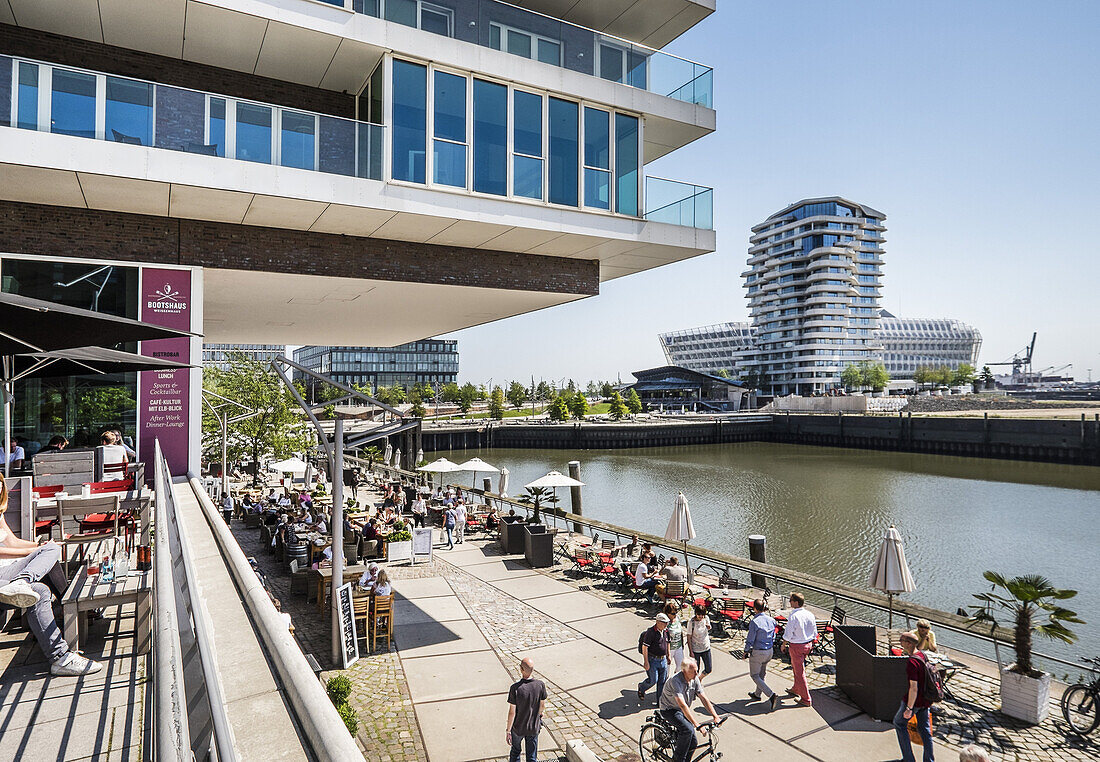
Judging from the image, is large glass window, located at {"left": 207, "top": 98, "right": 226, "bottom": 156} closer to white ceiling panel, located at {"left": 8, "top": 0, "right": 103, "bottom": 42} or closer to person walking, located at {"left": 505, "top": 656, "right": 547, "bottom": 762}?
white ceiling panel, located at {"left": 8, "top": 0, "right": 103, "bottom": 42}

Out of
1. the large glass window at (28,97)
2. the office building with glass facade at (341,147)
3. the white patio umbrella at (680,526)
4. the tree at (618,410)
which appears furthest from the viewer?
the tree at (618,410)

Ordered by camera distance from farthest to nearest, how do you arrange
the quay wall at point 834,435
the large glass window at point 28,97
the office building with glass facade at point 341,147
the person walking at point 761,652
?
1. the quay wall at point 834,435
2. the office building with glass facade at point 341,147
3. the large glass window at point 28,97
4. the person walking at point 761,652

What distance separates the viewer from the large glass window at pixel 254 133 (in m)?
12.4

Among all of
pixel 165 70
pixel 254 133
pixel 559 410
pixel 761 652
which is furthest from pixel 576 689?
pixel 559 410

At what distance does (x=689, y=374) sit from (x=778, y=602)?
153 metres

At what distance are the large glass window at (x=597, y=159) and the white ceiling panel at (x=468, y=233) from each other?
2.49 metres

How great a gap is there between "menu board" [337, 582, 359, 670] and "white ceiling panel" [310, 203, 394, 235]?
751 centimetres

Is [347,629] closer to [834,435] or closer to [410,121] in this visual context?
[410,121]

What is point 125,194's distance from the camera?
39.3ft

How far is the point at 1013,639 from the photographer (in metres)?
10.1

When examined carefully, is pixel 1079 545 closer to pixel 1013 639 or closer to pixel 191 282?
pixel 1013 639

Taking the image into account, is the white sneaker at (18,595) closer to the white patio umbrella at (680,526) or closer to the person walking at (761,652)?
the person walking at (761,652)

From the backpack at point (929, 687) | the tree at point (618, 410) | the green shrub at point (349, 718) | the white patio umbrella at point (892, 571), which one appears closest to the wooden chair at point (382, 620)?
the green shrub at point (349, 718)

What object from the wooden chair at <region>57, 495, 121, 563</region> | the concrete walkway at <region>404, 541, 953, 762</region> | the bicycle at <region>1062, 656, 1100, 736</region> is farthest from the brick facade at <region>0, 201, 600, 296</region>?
the bicycle at <region>1062, 656, 1100, 736</region>
